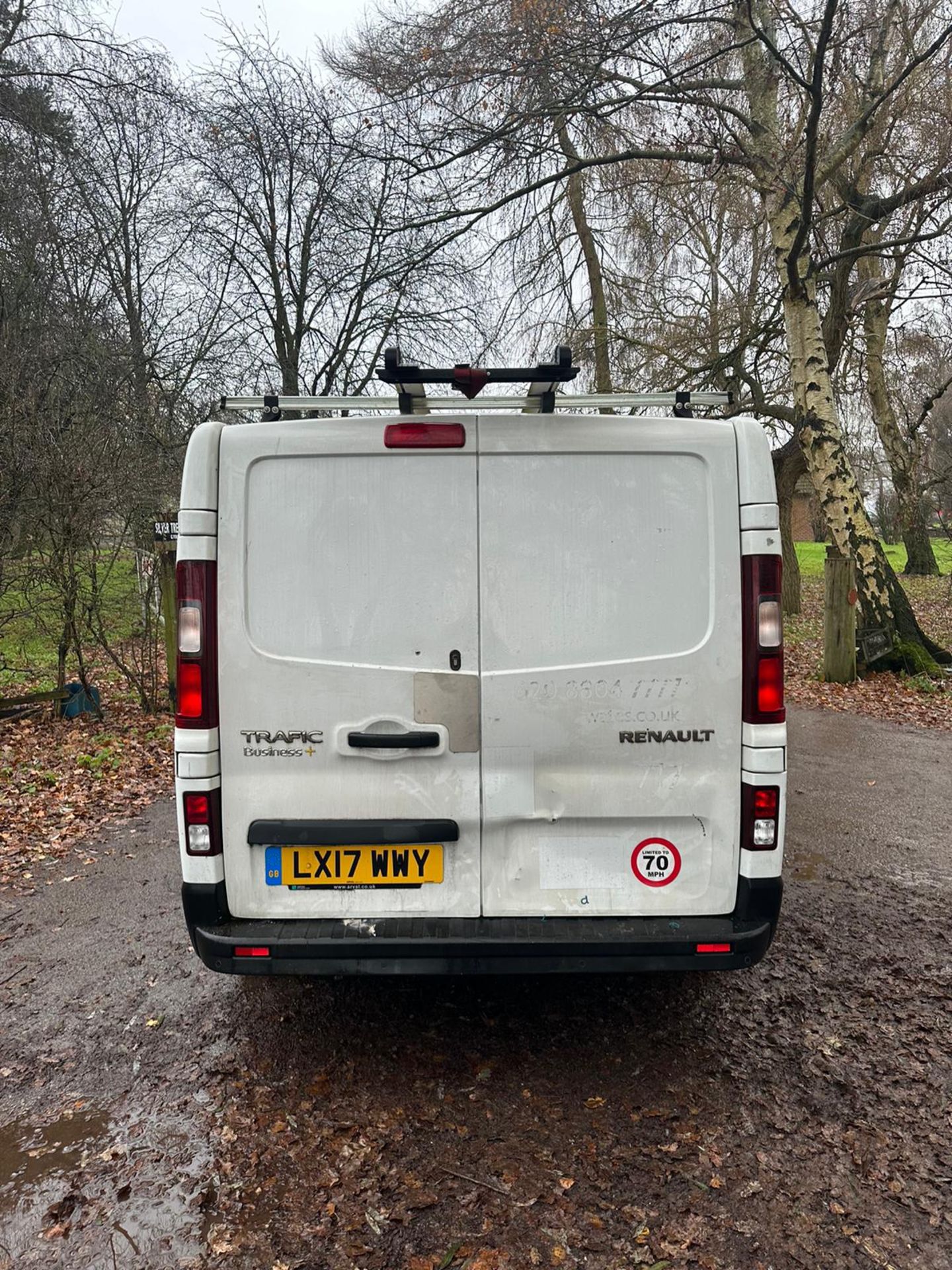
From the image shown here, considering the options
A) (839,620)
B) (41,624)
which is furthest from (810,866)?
(41,624)

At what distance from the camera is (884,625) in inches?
448

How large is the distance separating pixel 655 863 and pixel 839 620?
8737mm

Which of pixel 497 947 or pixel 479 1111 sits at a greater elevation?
pixel 497 947

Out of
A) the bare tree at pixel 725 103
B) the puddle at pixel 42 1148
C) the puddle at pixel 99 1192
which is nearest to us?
the puddle at pixel 99 1192

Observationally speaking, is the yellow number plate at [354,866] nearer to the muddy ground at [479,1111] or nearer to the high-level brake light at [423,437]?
the muddy ground at [479,1111]

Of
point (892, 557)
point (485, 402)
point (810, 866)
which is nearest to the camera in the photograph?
point (485, 402)

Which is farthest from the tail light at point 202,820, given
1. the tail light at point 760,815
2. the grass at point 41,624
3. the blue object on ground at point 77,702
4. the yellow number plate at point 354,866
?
the blue object on ground at point 77,702

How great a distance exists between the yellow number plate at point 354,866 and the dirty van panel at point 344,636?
34 millimetres

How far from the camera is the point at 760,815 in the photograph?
2.87 metres

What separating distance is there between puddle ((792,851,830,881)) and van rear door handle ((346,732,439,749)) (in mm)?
3043

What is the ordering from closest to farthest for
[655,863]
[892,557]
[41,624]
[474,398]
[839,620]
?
[655,863] → [474,398] → [41,624] → [839,620] → [892,557]

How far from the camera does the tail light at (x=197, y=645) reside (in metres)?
2.86

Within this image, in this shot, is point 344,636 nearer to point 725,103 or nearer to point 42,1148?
point 42,1148

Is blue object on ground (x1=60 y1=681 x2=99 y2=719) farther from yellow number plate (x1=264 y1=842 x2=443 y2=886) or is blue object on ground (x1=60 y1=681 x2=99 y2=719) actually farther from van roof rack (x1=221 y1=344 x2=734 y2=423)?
yellow number plate (x1=264 y1=842 x2=443 y2=886)
